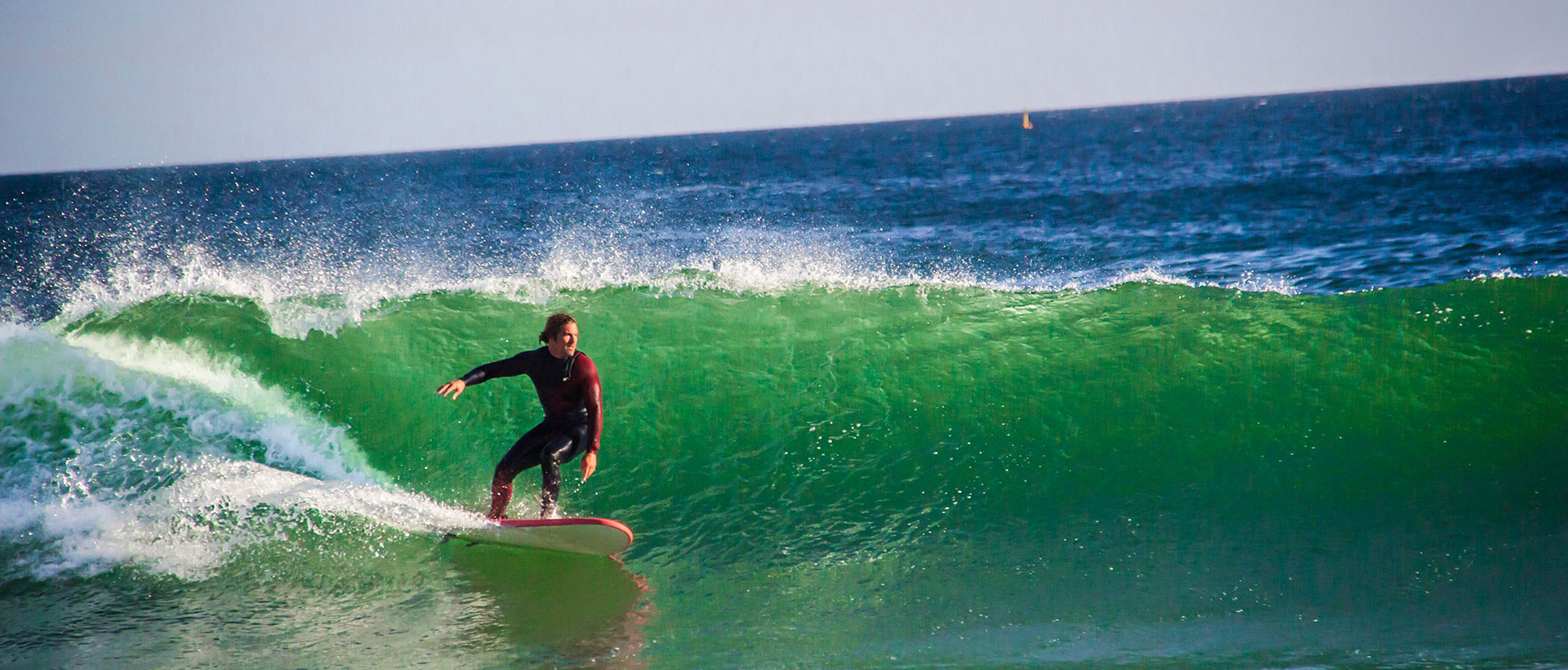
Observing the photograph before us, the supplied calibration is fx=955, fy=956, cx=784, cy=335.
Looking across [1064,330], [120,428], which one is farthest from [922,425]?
[120,428]

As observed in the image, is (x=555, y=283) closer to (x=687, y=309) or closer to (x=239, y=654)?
(x=687, y=309)

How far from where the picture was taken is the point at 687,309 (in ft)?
26.0

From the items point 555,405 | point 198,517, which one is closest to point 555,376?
point 555,405

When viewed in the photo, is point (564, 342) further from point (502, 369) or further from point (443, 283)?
point (443, 283)

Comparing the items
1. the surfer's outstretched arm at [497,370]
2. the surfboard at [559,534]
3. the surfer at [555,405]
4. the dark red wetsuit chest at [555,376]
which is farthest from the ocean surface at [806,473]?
the surfer's outstretched arm at [497,370]

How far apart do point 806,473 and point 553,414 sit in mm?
1868

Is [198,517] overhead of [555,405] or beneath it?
beneath

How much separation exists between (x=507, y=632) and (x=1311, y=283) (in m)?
15.8

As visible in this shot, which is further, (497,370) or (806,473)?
(806,473)

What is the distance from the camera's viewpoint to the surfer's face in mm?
4953

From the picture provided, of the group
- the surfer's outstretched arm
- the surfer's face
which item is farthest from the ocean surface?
the surfer's face

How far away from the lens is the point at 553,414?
5148 millimetres

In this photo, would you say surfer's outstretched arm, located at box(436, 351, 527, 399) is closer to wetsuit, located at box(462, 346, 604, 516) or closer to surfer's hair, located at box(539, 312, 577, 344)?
wetsuit, located at box(462, 346, 604, 516)

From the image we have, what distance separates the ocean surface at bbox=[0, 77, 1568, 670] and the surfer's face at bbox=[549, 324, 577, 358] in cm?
116
